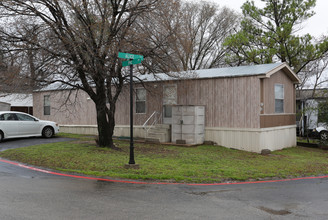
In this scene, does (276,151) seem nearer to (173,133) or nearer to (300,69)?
(173,133)

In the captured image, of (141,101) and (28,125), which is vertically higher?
(141,101)

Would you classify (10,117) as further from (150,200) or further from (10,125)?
(150,200)

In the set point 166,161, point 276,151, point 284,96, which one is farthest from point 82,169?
point 284,96

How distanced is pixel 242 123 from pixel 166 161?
578 centimetres

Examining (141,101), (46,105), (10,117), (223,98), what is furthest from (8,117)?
(223,98)

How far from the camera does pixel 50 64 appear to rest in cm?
1134

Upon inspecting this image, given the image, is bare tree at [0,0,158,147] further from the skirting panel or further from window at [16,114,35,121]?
the skirting panel

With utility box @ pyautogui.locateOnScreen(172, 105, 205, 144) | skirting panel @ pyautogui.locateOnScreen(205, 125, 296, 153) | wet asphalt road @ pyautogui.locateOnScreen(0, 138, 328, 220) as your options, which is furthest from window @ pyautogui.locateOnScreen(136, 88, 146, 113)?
wet asphalt road @ pyautogui.locateOnScreen(0, 138, 328, 220)

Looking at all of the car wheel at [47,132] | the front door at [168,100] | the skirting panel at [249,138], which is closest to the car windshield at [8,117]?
the car wheel at [47,132]

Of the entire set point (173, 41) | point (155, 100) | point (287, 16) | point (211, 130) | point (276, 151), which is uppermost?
point (287, 16)

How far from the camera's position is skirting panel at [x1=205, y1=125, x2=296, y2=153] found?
584 inches

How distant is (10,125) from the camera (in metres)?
15.4

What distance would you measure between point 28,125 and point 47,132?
117 centimetres

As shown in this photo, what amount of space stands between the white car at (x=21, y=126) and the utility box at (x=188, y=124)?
22.0 ft
